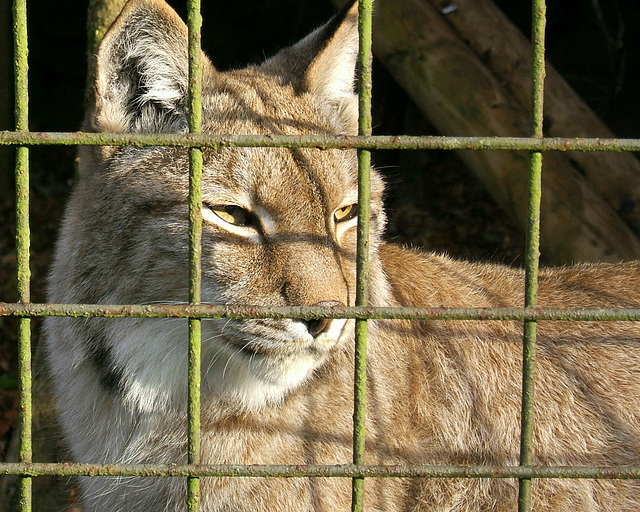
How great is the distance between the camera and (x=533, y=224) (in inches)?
83.1

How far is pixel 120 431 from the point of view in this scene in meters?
3.07

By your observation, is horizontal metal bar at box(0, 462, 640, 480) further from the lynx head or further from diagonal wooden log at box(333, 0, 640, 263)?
diagonal wooden log at box(333, 0, 640, 263)

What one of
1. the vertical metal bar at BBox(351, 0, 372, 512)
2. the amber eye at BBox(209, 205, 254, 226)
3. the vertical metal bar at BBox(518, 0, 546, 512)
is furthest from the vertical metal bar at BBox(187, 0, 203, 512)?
the vertical metal bar at BBox(518, 0, 546, 512)

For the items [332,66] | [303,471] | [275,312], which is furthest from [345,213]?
[303,471]

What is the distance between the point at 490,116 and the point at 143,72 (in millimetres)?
2683

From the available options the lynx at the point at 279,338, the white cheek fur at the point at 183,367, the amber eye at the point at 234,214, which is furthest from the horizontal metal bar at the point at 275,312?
the amber eye at the point at 234,214

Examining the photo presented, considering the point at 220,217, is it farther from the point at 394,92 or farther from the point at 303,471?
the point at 394,92

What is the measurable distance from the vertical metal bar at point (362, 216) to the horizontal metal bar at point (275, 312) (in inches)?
3.4

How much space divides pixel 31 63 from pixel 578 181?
7045 mm

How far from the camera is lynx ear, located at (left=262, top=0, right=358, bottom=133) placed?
321 cm

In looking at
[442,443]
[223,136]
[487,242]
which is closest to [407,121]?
[487,242]

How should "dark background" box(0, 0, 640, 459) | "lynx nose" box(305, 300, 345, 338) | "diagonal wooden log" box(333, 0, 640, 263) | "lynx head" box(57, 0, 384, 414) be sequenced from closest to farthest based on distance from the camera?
1. "lynx nose" box(305, 300, 345, 338)
2. "lynx head" box(57, 0, 384, 414)
3. "diagonal wooden log" box(333, 0, 640, 263)
4. "dark background" box(0, 0, 640, 459)

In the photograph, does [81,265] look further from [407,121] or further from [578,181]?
[407,121]

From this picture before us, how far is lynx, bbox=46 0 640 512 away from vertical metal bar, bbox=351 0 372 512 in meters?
0.43
